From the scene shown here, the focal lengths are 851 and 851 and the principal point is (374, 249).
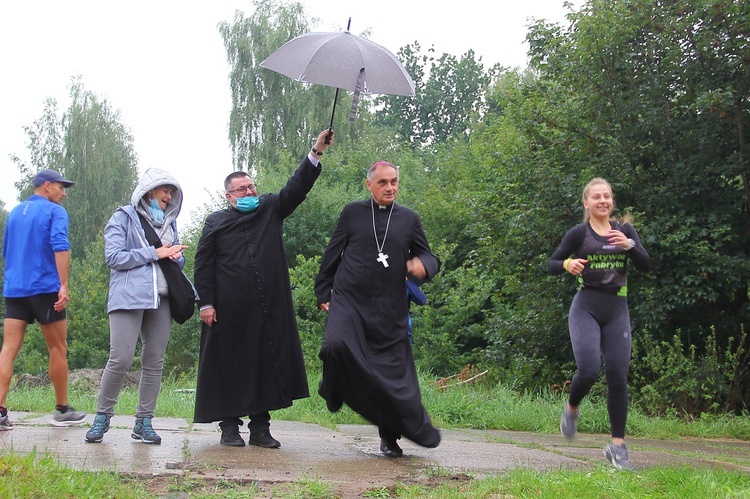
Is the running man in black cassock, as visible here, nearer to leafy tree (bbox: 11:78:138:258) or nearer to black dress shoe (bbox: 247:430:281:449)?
black dress shoe (bbox: 247:430:281:449)

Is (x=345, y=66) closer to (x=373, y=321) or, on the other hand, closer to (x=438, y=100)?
(x=373, y=321)

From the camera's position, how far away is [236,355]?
6453 millimetres

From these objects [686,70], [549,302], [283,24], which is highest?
[283,24]

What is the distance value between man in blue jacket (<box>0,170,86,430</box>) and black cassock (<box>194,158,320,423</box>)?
1.55 meters

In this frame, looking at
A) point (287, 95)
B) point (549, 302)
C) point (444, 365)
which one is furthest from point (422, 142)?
point (549, 302)

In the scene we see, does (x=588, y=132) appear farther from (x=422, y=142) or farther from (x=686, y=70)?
(x=422, y=142)

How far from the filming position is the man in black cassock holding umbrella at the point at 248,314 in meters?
6.35

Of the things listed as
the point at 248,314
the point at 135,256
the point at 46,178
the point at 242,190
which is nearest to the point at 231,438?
the point at 248,314

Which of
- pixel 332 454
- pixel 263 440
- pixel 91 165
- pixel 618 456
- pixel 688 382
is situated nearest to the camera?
pixel 618 456

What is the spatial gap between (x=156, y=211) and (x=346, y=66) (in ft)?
6.05

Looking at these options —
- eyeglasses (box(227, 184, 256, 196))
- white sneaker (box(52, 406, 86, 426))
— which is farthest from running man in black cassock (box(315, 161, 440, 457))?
white sneaker (box(52, 406, 86, 426))

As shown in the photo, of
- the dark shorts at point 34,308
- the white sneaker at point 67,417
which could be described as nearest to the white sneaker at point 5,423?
the white sneaker at point 67,417

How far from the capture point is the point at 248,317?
6480mm

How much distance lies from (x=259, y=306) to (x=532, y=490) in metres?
2.83
